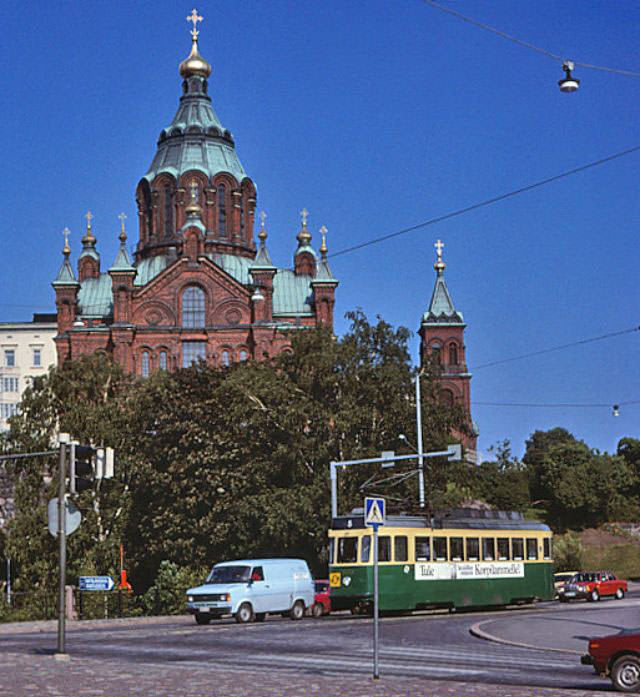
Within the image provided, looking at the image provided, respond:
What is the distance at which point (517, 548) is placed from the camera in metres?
41.3

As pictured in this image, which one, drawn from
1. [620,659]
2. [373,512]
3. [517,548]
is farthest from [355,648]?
[517,548]

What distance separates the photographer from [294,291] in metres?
105

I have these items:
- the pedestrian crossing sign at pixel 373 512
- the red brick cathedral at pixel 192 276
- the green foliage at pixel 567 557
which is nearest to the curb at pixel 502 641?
the pedestrian crossing sign at pixel 373 512

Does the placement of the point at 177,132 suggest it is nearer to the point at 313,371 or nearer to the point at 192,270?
the point at 192,270

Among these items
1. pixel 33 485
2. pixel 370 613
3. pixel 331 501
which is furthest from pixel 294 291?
pixel 370 613

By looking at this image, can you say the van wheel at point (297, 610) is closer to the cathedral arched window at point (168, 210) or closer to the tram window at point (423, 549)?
the tram window at point (423, 549)

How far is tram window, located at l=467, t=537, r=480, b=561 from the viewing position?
39.0m

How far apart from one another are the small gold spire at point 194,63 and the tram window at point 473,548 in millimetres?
80766

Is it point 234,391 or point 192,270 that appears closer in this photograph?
point 234,391

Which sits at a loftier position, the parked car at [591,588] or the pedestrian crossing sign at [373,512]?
the pedestrian crossing sign at [373,512]

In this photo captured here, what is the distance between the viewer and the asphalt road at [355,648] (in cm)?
1828

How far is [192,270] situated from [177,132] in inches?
659

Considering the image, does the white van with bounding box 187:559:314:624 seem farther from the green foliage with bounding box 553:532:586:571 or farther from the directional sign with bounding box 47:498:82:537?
the green foliage with bounding box 553:532:586:571

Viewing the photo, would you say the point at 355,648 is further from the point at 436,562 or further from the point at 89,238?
the point at 89,238
